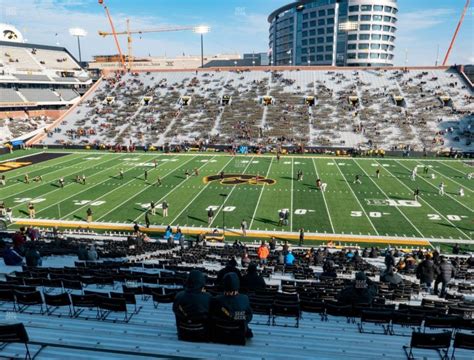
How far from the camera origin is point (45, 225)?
25016mm

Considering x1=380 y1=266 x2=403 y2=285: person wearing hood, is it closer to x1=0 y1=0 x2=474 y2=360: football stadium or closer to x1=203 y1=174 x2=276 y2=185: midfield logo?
x1=0 y1=0 x2=474 y2=360: football stadium

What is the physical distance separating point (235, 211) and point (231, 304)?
73.3 feet

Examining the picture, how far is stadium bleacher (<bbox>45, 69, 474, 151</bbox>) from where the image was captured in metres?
56.0

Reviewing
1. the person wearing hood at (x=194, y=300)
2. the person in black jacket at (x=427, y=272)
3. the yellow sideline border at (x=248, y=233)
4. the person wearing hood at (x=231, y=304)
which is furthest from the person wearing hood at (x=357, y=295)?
the yellow sideline border at (x=248, y=233)

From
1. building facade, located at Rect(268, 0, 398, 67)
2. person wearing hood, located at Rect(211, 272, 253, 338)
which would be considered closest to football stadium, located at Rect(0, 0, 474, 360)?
person wearing hood, located at Rect(211, 272, 253, 338)

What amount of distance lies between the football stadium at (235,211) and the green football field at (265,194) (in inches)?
8.4

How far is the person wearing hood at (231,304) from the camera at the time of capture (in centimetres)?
518

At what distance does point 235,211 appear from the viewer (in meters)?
27.5

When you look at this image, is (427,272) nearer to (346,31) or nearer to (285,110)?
(285,110)

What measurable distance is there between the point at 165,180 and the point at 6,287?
94.3 ft

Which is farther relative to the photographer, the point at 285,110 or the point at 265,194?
the point at 285,110

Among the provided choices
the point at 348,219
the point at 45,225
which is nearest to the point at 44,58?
the point at 45,225

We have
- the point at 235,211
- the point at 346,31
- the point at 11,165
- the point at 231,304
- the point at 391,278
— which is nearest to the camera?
the point at 231,304

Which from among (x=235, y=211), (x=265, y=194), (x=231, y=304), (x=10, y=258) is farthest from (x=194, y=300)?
(x=265, y=194)
